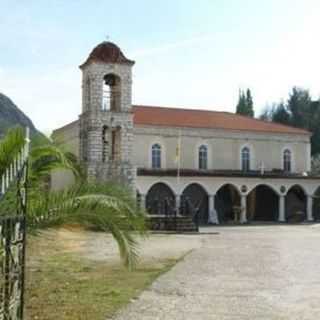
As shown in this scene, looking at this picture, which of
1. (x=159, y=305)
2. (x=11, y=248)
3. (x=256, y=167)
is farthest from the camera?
(x=256, y=167)

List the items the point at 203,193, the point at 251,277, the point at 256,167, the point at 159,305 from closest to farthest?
the point at 159,305
the point at 251,277
the point at 203,193
the point at 256,167

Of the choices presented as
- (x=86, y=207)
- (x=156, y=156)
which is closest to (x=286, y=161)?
(x=156, y=156)

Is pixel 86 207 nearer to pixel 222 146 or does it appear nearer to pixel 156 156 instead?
pixel 156 156

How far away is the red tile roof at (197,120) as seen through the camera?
48281 mm

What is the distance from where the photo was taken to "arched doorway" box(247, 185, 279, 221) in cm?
4881

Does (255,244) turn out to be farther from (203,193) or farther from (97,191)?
(203,193)

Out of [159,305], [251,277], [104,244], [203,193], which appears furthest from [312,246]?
[203,193]

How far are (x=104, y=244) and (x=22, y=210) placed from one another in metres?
15.3

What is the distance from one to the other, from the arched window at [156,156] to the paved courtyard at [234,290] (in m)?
28.6

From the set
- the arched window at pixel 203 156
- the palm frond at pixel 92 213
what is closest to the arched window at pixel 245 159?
the arched window at pixel 203 156

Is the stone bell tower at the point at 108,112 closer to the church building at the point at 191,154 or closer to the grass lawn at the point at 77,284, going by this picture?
the church building at the point at 191,154

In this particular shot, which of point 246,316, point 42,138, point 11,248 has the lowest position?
point 246,316

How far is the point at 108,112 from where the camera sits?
4041cm

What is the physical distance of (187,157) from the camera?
Result: 4841 centimetres
